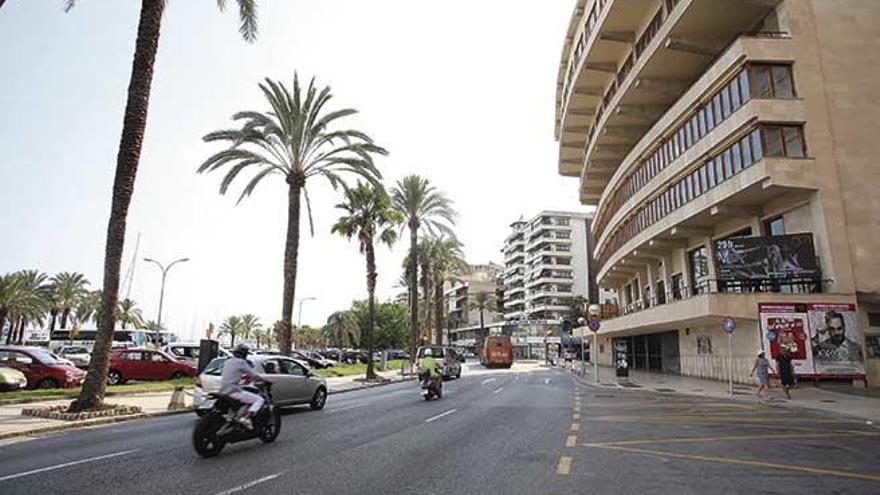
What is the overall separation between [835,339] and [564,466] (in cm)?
1996

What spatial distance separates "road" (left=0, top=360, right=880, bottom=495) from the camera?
6.43 m

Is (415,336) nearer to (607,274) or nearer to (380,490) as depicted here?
(607,274)

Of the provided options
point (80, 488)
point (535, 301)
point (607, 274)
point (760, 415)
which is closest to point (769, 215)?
A: point (760, 415)

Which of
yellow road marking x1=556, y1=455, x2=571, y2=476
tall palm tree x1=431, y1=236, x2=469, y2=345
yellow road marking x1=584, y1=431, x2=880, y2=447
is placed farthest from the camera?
tall palm tree x1=431, y1=236, x2=469, y2=345

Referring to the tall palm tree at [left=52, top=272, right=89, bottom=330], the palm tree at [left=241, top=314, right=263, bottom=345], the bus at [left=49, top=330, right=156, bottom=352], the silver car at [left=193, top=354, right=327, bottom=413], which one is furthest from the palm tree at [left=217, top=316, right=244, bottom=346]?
the silver car at [left=193, top=354, right=327, bottom=413]

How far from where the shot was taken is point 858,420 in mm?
12812

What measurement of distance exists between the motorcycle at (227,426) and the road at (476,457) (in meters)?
0.23

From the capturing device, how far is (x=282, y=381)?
581 inches

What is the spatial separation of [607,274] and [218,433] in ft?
151

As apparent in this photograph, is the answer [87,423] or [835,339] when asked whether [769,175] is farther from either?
[87,423]

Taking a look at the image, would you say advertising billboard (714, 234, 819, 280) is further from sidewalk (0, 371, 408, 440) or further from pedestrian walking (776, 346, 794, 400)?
sidewalk (0, 371, 408, 440)

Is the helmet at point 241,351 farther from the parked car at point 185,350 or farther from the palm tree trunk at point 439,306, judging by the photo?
the palm tree trunk at point 439,306

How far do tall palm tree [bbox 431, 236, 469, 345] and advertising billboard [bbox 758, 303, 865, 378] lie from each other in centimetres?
3212

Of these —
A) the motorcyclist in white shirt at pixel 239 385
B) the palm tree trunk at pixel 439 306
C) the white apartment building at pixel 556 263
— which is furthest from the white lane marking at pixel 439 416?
the white apartment building at pixel 556 263
